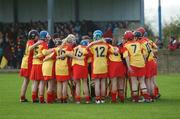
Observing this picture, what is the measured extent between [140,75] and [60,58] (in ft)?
8.22

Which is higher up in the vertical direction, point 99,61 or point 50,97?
point 99,61

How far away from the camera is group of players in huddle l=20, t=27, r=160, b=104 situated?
66.6 ft

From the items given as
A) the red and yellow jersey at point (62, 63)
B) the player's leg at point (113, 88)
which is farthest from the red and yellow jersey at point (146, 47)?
the red and yellow jersey at point (62, 63)

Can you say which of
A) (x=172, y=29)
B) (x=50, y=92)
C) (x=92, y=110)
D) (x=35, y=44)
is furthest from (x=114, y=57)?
(x=172, y=29)

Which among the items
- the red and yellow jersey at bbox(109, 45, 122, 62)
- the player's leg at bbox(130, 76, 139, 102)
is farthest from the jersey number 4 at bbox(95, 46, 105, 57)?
the player's leg at bbox(130, 76, 139, 102)

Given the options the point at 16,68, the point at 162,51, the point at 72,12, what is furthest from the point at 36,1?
the point at 162,51

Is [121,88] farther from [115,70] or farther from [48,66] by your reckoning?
[48,66]

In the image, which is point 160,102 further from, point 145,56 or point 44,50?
point 44,50

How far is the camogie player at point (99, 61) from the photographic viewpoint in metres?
20.2

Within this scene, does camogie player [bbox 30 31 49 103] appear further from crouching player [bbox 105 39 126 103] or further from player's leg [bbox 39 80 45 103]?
crouching player [bbox 105 39 126 103]

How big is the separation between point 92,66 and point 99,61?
0.38 metres

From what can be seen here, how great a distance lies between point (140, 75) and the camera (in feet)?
67.2

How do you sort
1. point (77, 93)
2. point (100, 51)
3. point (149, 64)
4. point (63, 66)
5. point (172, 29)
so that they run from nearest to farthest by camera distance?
point (100, 51) < point (77, 93) < point (63, 66) < point (149, 64) < point (172, 29)

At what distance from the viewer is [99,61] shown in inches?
798
